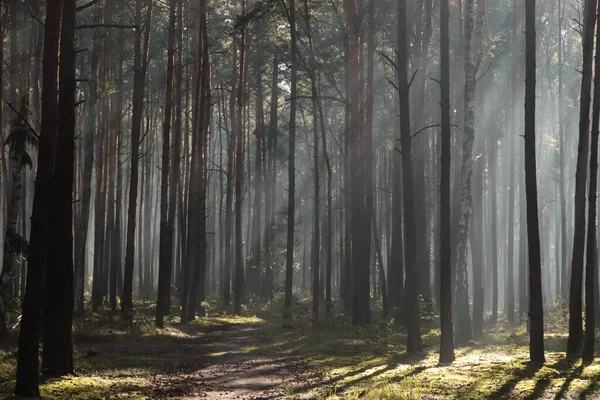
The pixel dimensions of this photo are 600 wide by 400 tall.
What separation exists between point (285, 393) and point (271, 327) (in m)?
15.5

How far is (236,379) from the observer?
12859 millimetres

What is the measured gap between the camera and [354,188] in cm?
2292

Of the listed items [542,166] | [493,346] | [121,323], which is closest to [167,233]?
[121,323]

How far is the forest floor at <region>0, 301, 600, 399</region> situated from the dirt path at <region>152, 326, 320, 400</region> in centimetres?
2

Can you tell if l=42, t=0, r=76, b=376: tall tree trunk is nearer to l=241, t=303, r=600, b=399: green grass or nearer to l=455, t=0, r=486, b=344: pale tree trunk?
l=241, t=303, r=600, b=399: green grass

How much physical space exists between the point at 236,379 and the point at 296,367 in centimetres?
207

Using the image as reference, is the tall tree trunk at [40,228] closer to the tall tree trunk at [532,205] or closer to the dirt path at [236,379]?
the dirt path at [236,379]

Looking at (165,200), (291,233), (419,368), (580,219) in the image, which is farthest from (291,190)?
(419,368)

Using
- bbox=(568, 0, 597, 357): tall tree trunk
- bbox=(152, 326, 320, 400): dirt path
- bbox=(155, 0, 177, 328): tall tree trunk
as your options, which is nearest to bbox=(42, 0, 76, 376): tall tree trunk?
bbox=(152, 326, 320, 400): dirt path

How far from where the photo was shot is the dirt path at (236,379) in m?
10.7

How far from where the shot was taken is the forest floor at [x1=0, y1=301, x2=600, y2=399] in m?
10.0

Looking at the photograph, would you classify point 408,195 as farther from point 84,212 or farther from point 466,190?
point 84,212

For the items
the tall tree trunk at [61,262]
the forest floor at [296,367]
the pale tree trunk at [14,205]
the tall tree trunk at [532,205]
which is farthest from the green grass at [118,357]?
the tall tree trunk at [532,205]

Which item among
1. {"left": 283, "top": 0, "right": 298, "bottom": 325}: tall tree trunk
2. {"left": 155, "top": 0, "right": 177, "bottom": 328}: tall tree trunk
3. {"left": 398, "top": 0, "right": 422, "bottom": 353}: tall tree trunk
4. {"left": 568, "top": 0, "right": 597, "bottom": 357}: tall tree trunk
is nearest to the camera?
{"left": 568, "top": 0, "right": 597, "bottom": 357}: tall tree trunk
